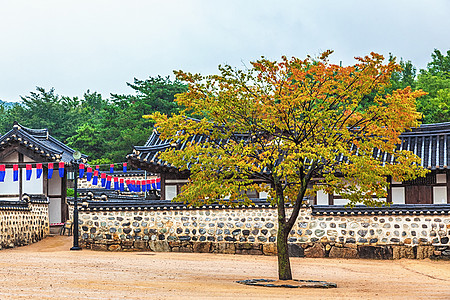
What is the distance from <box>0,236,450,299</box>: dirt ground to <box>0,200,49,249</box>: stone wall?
0.79m

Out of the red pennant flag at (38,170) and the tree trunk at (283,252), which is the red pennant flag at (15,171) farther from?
the tree trunk at (283,252)

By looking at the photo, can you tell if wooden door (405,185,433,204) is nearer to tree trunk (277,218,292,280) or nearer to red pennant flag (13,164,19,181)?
tree trunk (277,218,292,280)

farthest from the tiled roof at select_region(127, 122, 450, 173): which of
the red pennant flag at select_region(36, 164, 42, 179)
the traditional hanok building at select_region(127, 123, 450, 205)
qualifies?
the red pennant flag at select_region(36, 164, 42, 179)

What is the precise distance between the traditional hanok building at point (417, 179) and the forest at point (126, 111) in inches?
561

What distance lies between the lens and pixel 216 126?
1619cm

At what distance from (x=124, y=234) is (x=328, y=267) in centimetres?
806

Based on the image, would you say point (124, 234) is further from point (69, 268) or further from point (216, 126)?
point (216, 126)

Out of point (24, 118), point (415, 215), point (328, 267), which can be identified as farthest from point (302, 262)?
point (24, 118)

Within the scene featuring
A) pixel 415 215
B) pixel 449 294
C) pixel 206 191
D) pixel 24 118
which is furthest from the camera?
pixel 24 118

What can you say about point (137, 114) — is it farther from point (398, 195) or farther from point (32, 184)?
point (398, 195)

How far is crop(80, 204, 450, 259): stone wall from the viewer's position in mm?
22266

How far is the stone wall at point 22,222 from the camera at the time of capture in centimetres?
2417

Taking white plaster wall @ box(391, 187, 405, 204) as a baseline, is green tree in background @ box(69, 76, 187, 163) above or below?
above

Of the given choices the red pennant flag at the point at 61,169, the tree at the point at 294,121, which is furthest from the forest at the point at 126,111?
the tree at the point at 294,121
